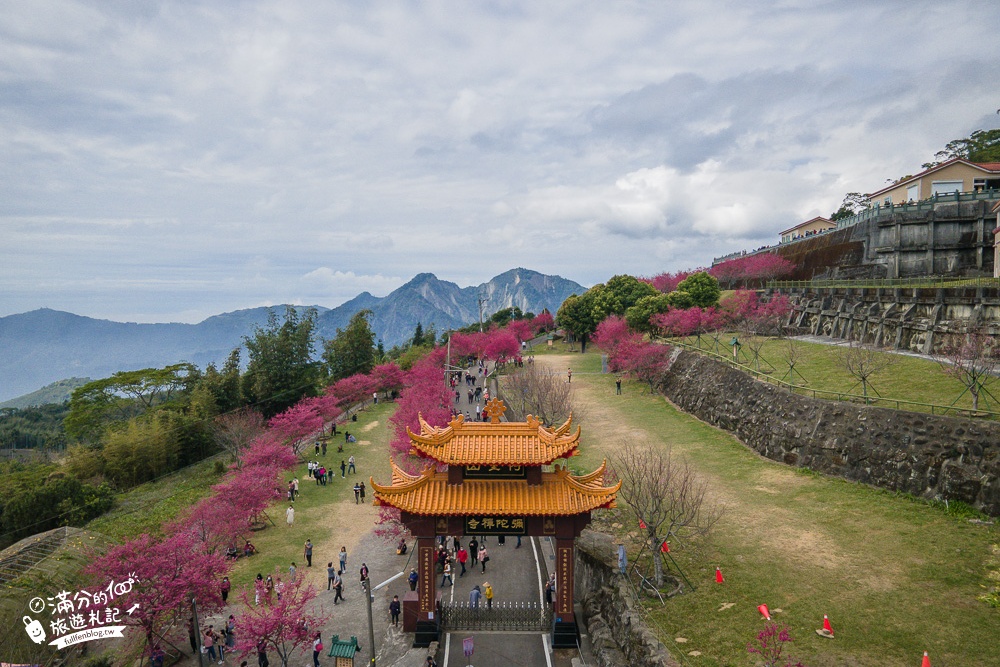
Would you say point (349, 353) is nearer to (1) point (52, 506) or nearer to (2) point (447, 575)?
(1) point (52, 506)

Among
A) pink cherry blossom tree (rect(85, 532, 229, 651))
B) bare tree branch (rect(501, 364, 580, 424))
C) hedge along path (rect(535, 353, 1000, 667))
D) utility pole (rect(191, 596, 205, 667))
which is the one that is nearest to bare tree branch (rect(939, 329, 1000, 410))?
hedge along path (rect(535, 353, 1000, 667))

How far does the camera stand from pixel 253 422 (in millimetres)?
44781

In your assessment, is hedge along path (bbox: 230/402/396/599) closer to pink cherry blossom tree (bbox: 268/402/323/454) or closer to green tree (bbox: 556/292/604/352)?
pink cherry blossom tree (bbox: 268/402/323/454)

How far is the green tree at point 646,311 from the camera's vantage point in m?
52.9

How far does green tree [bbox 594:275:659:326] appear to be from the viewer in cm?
6398

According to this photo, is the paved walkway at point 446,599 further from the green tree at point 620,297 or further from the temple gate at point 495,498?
the green tree at point 620,297

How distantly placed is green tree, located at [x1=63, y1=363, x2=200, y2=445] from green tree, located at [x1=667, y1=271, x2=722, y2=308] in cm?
4946

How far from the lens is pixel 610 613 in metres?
17.8

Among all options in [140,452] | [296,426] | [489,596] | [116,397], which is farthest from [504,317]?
[489,596]

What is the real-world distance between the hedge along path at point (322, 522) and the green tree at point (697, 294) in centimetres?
3138

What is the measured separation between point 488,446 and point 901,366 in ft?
81.0

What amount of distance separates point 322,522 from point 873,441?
1079 inches

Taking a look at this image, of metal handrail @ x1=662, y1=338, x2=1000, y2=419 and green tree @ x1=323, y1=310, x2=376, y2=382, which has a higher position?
green tree @ x1=323, y1=310, x2=376, y2=382

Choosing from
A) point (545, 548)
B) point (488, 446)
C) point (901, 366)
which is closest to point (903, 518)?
point (901, 366)
